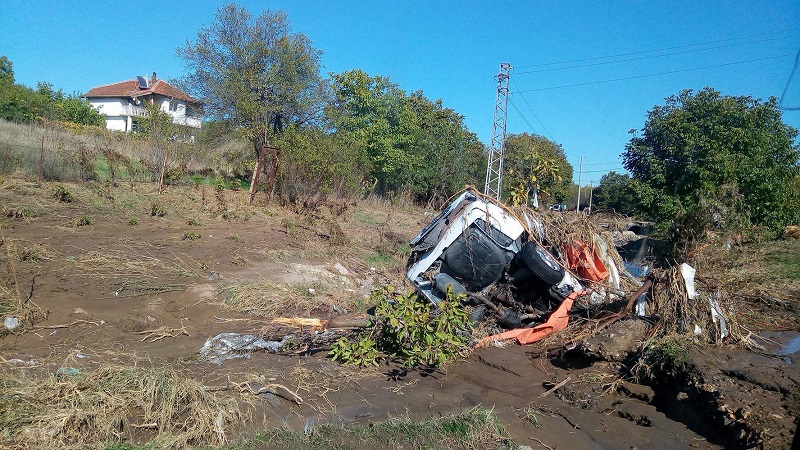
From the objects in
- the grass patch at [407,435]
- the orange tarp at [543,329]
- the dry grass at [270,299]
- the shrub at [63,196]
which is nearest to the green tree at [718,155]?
the orange tarp at [543,329]

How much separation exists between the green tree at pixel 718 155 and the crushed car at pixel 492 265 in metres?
9.98

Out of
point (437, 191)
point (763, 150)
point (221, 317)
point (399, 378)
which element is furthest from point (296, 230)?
point (437, 191)

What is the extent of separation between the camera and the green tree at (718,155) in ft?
56.4

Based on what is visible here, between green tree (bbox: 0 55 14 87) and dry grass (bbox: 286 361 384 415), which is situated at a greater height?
green tree (bbox: 0 55 14 87)

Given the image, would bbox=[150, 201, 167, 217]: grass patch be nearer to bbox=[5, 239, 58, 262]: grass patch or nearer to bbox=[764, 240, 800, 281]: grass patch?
bbox=[5, 239, 58, 262]: grass patch

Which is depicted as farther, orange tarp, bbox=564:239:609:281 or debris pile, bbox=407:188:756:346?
orange tarp, bbox=564:239:609:281

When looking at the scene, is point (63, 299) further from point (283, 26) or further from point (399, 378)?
Answer: point (283, 26)

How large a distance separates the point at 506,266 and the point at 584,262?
1.13 meters

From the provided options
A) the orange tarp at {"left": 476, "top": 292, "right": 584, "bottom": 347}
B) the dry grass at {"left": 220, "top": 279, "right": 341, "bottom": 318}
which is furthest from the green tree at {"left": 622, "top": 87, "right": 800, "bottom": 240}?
the dry grass at {"left": 220, "top": 279, "right": 341, "bottom": 318}

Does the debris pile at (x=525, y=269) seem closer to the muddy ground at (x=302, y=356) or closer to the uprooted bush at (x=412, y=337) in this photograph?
the muddy ground at (x=302, y=356)

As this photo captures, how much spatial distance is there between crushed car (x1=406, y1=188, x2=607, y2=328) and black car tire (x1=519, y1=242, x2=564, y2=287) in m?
0.02

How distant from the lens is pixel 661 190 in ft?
61.8

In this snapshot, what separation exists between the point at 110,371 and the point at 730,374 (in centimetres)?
557

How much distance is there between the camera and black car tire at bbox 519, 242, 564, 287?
7422 millimetres
